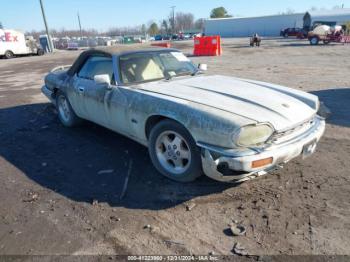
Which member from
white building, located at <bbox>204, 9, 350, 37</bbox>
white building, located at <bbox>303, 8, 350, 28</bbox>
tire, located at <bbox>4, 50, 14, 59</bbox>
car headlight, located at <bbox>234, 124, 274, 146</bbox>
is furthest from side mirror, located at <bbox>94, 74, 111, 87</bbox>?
white building, located at <bbox>204, 9, 350, 37</bbox>

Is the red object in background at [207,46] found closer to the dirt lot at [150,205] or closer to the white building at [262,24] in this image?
the dirt lot at [150,205]

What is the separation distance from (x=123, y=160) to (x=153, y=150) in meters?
0.74

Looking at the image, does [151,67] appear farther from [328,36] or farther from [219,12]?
[219,12]

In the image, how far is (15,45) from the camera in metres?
29.3

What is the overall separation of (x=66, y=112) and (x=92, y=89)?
1.45m

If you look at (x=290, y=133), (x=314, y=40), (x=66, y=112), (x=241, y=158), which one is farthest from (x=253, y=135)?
(x=314, y=40)

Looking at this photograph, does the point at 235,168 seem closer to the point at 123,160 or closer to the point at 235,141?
the point at 235,141

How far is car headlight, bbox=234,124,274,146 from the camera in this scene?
9.29 ft

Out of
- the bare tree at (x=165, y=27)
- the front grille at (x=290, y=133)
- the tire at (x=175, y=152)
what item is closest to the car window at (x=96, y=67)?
the tire at (x=175, y=152)

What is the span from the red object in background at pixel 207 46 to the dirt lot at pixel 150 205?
18581mm

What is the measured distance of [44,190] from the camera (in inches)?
140

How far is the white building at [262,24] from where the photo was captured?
58594 millimetres

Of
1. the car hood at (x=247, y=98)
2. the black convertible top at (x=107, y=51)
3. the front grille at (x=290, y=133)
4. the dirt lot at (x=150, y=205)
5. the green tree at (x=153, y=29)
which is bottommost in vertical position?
the green tree at (x=153, y=29)

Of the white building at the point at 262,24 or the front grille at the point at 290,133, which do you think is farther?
the white building at the point at 262,24
